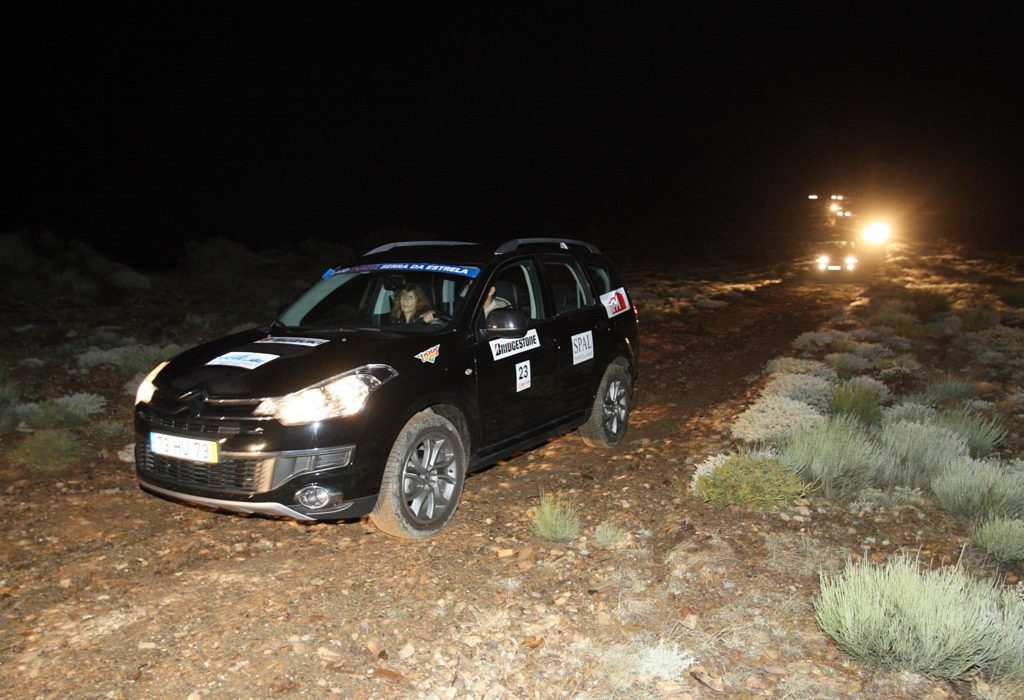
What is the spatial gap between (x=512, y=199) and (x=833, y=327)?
3470 centimetres

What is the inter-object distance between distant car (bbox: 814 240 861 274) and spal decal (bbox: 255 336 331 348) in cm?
1965

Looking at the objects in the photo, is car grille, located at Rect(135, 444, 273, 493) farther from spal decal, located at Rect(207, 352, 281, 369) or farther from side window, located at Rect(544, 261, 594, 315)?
side window, located at Rect(544, 261, 594, 315)

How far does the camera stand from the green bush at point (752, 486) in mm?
6031

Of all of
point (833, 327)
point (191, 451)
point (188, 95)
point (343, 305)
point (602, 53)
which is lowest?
point (833, 327)

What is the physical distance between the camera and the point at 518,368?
20.5 feet

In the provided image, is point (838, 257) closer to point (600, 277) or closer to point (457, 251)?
point (600, 277)

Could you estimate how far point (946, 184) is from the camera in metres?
71.8

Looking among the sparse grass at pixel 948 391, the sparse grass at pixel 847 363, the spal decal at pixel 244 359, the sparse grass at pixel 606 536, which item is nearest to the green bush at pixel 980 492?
the sparse grass at pixel 606 536

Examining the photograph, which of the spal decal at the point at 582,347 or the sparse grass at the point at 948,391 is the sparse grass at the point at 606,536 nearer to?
the spal decal at the point at 582,347

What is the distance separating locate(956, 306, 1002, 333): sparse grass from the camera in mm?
13977

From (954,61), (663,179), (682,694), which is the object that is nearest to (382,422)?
(682,694)

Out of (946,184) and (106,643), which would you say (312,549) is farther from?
(946,184)

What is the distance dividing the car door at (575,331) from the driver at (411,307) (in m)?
1.10

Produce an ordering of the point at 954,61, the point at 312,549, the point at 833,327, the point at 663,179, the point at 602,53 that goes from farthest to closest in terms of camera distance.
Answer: the point at 954,61 < the point at 602,53 < the point at 663,179 < the point at 833,327 < the point at 312,549
